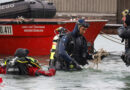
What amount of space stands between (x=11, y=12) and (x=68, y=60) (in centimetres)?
839

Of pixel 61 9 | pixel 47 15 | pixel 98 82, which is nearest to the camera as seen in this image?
pixel 98 82

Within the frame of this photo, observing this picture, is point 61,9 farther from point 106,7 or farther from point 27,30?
point 27,30

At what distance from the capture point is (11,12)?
23.2 meters

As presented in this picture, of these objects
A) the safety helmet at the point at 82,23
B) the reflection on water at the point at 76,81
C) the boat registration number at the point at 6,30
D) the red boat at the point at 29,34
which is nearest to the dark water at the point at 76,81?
the reflection on water at the point at 76,81

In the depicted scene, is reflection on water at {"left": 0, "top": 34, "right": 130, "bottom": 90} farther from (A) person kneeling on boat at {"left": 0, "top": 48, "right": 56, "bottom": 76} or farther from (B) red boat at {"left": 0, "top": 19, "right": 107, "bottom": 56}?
(B) red boat at {"left": 0, "top": 19, "right": 107, "bottom": 56}

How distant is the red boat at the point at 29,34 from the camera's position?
2233cm

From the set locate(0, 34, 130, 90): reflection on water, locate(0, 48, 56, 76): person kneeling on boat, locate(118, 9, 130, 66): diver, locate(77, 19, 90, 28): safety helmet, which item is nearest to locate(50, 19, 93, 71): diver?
locate(77, 19, 90, 28): safety helmet

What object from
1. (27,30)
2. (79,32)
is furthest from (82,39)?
(27,30)

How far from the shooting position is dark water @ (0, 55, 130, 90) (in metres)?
13.2

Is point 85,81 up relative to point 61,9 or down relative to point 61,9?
up

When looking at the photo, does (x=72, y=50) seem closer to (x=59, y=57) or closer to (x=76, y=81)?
(x=59, y=57)

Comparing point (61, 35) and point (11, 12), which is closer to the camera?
point (61, 35)

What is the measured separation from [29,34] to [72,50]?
726cm

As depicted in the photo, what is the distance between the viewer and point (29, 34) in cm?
2264
